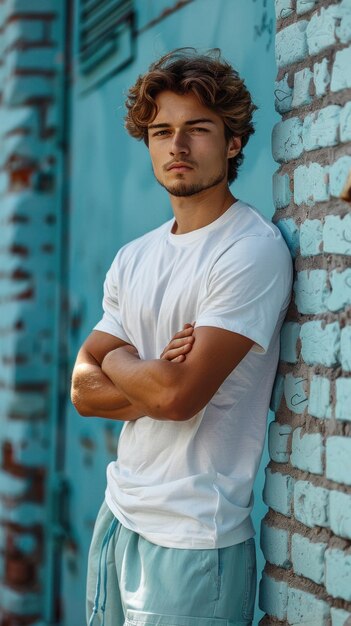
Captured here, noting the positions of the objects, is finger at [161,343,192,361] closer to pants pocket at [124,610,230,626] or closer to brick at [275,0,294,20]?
pants pocket at [124,610,230,626]

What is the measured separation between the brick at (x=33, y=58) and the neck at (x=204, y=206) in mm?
2543

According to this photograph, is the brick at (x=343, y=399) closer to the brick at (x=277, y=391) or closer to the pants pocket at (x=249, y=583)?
the brick at (x=277, y=391)

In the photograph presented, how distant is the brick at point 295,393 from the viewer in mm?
2248

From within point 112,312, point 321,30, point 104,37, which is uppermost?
point 104,37

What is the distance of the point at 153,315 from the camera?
8.16 feet

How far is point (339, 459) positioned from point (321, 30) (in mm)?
967

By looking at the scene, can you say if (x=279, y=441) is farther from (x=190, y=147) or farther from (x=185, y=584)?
(x=190, y=147)

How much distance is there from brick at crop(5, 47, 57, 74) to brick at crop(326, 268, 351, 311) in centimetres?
308

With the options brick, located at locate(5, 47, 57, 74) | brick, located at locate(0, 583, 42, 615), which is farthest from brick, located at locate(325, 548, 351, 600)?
brick, located at locate(5, 47, 57, 74)

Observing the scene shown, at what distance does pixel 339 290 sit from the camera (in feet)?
6.91

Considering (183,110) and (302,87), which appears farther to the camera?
(183,110)

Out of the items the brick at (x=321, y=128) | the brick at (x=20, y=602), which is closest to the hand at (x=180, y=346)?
the brick at (x=321, y=128)

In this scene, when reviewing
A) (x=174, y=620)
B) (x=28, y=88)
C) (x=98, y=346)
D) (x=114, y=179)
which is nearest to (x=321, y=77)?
(x=98, y=346)

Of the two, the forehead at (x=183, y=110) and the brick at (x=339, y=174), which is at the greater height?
the forehead at (x=183, y=110)
